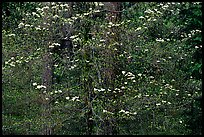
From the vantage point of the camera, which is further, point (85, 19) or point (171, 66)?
point (171, 66)

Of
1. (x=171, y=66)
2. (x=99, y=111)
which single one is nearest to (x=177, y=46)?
(x=171, y=66)

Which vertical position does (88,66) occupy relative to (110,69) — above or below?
above

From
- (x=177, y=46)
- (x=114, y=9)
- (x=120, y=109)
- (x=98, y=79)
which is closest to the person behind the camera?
(x=120, y=109)

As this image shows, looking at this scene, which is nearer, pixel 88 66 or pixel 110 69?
pixel 88 66

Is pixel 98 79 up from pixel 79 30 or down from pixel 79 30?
down

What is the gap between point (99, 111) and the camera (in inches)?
241

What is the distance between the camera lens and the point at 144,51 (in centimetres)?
657

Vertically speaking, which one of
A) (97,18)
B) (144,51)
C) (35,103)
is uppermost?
(97,18)

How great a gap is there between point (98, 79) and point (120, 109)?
75 centimetres

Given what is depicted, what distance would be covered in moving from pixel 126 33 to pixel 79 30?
87 cm

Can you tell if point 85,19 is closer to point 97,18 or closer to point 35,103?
point 97,18

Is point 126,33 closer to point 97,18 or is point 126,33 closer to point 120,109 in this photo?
point 97,18

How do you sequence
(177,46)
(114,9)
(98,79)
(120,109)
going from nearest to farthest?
1. (120,109)
2. (98,79)
3. (114,9)
4. (177,46)

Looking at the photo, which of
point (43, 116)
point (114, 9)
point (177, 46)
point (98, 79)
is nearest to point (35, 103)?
point (43, 116)
